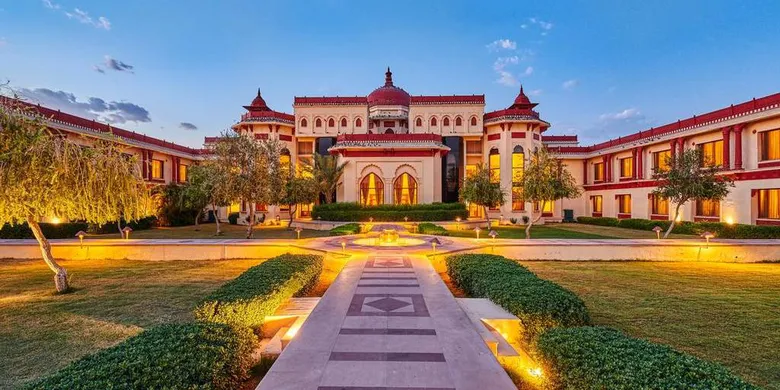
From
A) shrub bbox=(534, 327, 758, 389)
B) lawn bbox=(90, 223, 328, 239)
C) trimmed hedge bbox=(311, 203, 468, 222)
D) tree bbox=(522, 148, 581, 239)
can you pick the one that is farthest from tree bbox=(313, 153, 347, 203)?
shrub bbox=(534, 327, 758, 389)

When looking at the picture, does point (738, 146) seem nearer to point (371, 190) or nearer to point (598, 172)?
point (598, 172)

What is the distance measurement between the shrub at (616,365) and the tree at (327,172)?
23138 mm

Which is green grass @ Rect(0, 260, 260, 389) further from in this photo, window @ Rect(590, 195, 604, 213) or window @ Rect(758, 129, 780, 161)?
window @ Rect(590, 195, 604, 213)

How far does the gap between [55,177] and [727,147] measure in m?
31.0

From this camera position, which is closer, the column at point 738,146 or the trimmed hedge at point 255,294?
the trimmed hedge at point 255,294

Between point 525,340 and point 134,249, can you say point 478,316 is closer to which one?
point 525,340

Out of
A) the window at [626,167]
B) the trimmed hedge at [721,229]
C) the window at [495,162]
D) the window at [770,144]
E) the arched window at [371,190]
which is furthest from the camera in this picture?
the window at [495,162]

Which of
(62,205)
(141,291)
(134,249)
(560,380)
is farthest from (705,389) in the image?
(134,249)

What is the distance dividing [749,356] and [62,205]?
13424 mm

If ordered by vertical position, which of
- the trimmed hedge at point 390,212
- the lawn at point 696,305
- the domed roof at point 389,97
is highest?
the domed roof at point 389,97

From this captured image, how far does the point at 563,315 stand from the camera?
17.9 ft

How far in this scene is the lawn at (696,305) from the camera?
17.9 ft

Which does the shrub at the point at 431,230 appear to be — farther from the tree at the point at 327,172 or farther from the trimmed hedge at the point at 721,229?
the trimmed hedge at the point at 721,229

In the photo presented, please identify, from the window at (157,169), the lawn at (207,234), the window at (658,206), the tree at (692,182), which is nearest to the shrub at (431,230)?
the lawn at (207,234)
